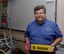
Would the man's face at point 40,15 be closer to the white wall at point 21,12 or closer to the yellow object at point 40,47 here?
the yellow object at point 40,47

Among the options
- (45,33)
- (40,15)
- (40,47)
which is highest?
(40,15)

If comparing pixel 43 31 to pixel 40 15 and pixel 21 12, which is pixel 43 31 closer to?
pixel 40 15

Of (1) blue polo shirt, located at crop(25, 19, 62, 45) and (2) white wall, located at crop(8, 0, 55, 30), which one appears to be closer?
(1) blue polo shirt, located at crop(25, 19, 62, 45)

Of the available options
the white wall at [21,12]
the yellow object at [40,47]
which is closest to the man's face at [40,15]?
the yellow object at [40,47]

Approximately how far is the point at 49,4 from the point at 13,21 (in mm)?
1196

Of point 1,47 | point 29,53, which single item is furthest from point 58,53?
point 1,47

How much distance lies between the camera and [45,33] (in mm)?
2631

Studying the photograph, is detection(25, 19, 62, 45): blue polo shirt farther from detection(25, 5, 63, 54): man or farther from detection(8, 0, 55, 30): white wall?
detection(8, 0, 55, 30): white wall

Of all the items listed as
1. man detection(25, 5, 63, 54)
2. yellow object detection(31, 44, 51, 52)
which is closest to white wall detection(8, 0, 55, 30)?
man detection(25, 5, 63, 54)

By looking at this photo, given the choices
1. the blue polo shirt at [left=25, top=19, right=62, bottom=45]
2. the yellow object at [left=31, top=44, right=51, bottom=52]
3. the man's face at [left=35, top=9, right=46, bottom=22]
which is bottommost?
the yellow object at [left=31, top=44, right=51, bottom=52]

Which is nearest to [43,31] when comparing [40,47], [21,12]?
[40,47]

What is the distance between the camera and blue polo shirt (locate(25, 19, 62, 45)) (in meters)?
2.62

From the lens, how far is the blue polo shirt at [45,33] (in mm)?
2625

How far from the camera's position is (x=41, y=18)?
2.60 m
